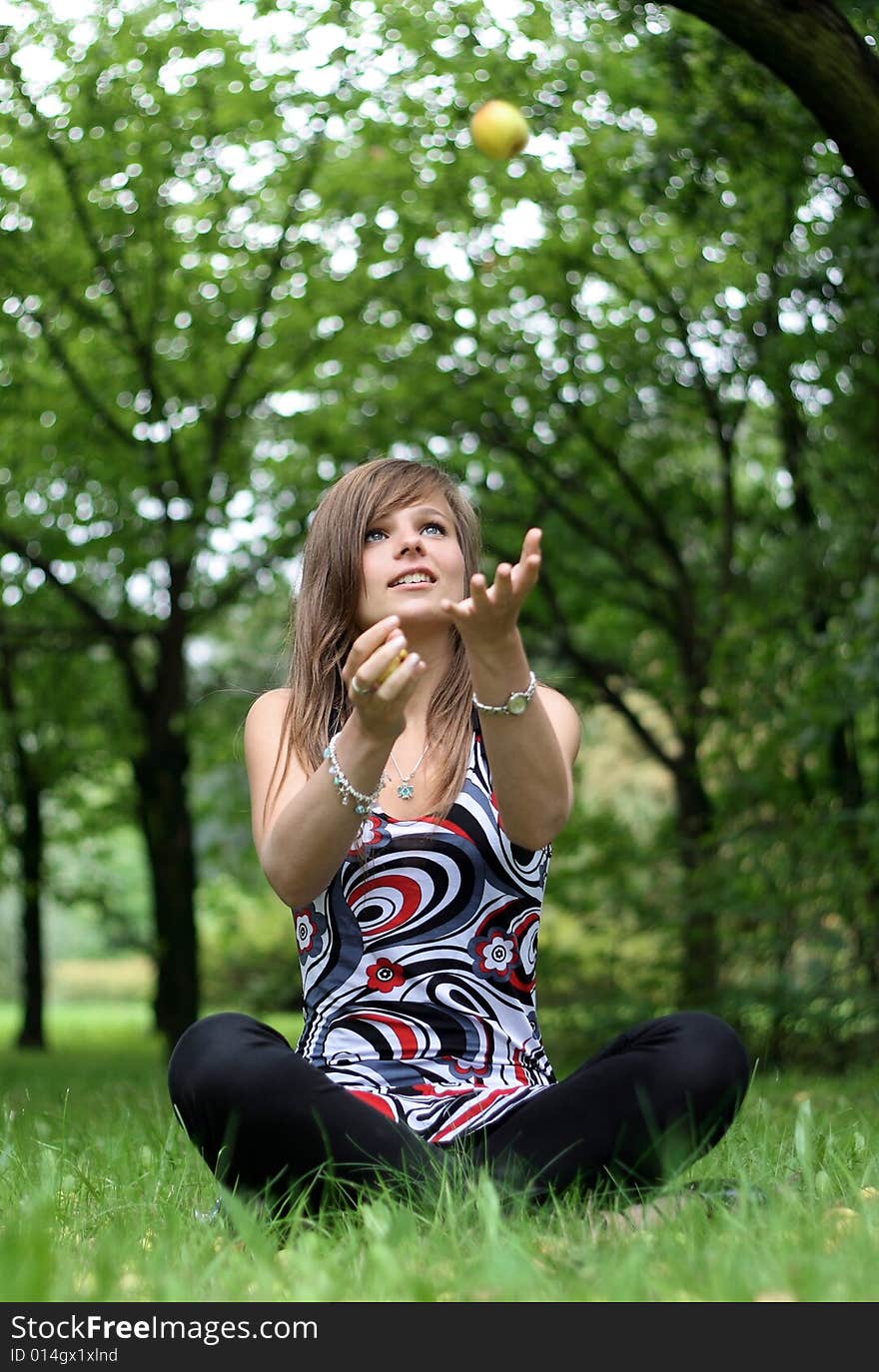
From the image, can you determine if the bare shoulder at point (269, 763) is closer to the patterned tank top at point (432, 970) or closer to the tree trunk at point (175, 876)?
the patterned tank top at point (432, 970)

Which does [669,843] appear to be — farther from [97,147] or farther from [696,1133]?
[696,1133]

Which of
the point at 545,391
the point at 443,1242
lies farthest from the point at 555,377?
the point at 443,1242

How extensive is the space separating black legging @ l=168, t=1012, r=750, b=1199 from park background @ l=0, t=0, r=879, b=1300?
4539mm

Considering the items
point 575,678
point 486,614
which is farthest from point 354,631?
point 575,678

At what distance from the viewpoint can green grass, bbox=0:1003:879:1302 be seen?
188 centimetres

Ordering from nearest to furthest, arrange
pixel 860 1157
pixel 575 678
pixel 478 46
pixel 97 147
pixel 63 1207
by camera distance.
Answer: pixel 63 1207
pixel 860 1157
pixel 478 46
pixel 97 147
pixel 575 678

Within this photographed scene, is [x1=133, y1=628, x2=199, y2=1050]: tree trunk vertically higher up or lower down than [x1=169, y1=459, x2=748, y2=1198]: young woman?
lower down

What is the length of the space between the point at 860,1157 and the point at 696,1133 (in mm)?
701

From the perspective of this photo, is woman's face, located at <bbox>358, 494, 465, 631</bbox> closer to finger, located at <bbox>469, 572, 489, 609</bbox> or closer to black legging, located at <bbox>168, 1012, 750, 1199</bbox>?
finger, located at <bbox>469, 572, 489, 609</bbox>

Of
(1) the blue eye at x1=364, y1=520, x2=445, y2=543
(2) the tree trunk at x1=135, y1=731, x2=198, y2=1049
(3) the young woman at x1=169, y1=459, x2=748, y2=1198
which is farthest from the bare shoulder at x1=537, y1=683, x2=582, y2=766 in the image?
(2) the tree trunk at x1=135, y1=731, x2=198, y2=1049

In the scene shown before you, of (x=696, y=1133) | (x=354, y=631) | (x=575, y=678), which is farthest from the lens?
(x=575, y=678)

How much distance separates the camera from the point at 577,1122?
2.49 meters

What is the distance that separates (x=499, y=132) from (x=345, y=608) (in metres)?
3.47

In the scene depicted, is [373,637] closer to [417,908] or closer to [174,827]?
[417,908]
